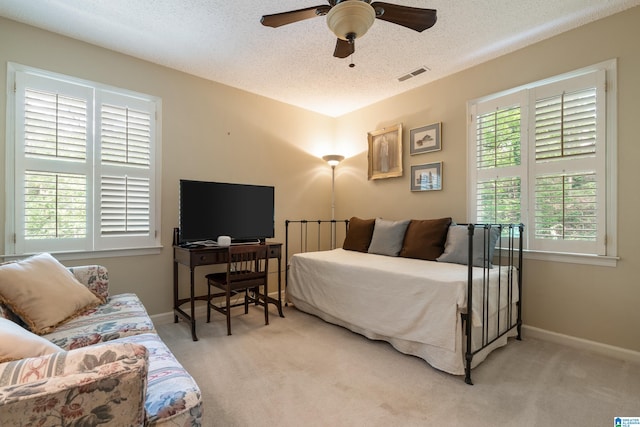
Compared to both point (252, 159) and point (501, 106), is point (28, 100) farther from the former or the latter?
point (501, 106)

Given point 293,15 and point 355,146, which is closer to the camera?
point 293,15

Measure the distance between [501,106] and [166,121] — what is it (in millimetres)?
3322

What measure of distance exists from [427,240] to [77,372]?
9.08 feet

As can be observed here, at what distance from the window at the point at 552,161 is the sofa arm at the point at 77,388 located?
3.04 m

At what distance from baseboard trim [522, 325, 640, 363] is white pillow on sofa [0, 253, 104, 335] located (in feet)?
11.5

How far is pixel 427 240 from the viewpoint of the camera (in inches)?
116

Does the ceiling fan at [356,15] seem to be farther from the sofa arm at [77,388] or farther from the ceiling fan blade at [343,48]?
the sofa arm at [77,388]

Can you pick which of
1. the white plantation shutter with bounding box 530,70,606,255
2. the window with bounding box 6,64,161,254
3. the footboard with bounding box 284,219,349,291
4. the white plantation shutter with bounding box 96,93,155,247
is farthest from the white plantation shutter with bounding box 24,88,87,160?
the white plantation shutter with bounding box 530,70,606,255

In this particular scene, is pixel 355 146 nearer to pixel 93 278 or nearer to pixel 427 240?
pixel 427 240

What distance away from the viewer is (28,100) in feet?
7.93

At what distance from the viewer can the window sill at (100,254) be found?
7.79 ft

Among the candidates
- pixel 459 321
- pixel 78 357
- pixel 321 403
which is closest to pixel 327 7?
pixel 78 357

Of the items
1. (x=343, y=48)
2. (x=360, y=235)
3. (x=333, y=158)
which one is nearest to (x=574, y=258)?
(x=360, y=235)

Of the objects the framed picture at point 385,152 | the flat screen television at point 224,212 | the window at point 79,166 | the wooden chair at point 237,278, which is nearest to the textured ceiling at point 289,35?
the window at point 79,166
